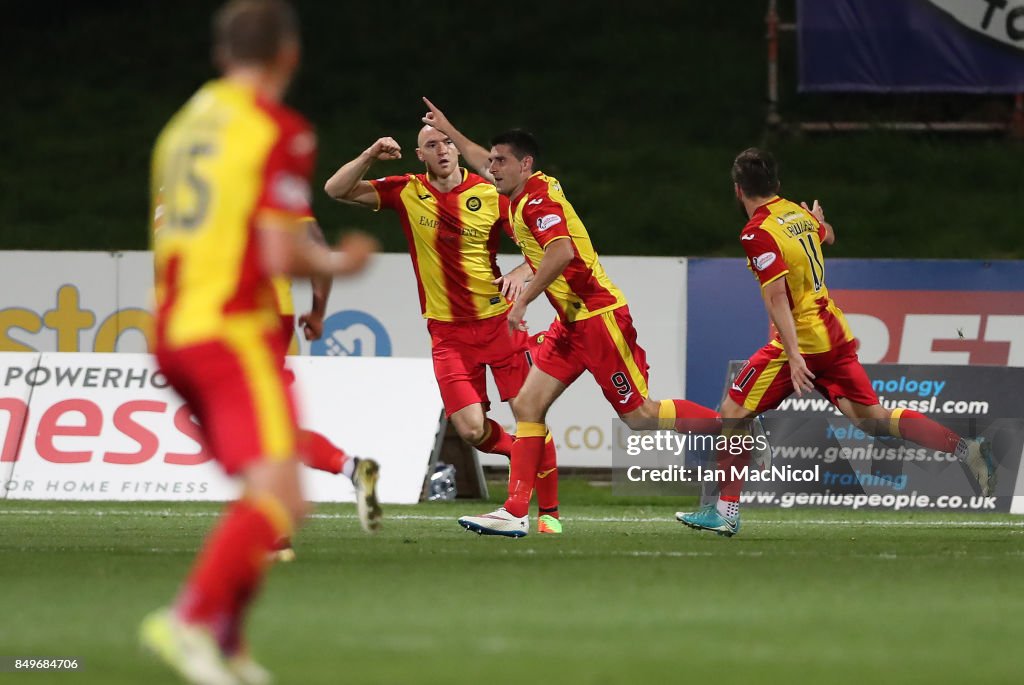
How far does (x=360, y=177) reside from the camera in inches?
419

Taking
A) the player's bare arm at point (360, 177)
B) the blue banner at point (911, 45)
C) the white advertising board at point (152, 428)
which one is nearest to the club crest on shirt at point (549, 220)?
the player's bare arm at point (360, 177)

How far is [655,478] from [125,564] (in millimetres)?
6364

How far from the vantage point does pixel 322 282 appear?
8344 mm

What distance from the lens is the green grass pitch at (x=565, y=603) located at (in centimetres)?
516

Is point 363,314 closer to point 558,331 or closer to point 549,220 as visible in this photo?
point 558,331

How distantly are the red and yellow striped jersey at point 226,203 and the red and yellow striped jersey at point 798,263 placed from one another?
557 cm

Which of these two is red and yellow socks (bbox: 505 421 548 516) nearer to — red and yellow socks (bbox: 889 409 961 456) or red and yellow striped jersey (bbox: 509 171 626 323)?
red and yellow striped jersey (bbox: 509 171 626 323)

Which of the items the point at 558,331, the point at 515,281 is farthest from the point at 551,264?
the point at 515,281

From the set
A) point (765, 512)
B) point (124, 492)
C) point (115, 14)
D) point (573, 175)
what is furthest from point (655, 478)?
point (115, 14)

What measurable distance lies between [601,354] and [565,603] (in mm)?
3552

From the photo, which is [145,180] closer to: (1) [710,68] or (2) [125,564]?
(1) [710,68]

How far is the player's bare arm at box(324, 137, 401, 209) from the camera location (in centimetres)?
1019

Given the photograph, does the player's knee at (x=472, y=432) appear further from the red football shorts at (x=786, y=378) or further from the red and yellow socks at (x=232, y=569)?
the red and yellow socks at (x=232, y=569)

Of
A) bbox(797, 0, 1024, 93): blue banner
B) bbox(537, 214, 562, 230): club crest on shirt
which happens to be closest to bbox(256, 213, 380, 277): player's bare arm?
bbox(537, 214, 562, 230): club crest on shirt
